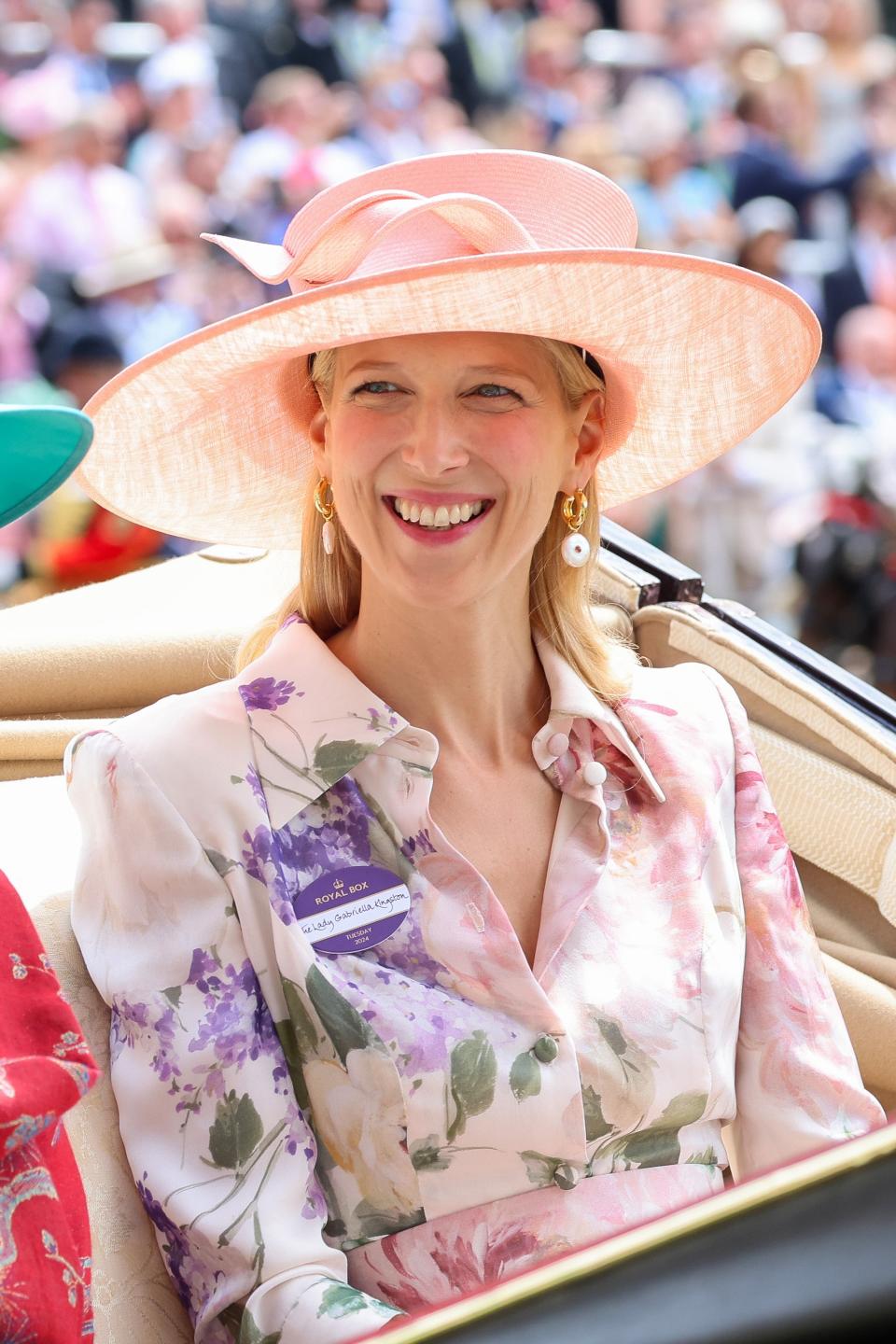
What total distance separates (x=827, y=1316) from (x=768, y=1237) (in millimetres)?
26

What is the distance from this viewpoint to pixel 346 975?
142 cm

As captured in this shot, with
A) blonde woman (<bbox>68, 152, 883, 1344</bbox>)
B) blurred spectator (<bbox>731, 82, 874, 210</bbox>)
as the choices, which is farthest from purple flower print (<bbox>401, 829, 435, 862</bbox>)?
blurred spectator (<bbox>731, 82, 874, 210</bbox>)

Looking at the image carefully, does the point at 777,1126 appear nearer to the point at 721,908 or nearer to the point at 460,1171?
the point at 721,908

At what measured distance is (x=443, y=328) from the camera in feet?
4.66

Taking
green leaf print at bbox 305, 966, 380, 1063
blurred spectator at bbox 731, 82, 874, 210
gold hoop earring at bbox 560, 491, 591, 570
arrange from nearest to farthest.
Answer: green leaf print at bbox 305, 966, 380, 1063 → gold hoop earring at bbox 560, 491, 591, 570 → blurred spectator at bbox 731, 82, 874, 210

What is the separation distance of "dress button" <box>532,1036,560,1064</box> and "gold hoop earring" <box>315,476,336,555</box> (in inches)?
20.9

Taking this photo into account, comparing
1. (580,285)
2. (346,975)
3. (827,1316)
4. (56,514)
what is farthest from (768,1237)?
(56,514)

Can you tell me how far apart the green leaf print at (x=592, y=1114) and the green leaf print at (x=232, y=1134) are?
293 mm

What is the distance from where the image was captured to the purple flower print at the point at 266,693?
150cm

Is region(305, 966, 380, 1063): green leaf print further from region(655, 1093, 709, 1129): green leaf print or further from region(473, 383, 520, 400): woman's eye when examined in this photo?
region(473, 383, 520, 400): woman's eye

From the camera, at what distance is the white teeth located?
148 centimetres

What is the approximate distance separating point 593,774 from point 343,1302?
552mm

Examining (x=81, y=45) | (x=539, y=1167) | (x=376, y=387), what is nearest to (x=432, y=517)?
(x=376, y=387)

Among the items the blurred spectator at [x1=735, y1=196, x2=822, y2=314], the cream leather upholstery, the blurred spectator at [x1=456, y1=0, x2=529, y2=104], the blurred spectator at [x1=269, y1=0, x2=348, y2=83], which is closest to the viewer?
the cream leather upholstery
